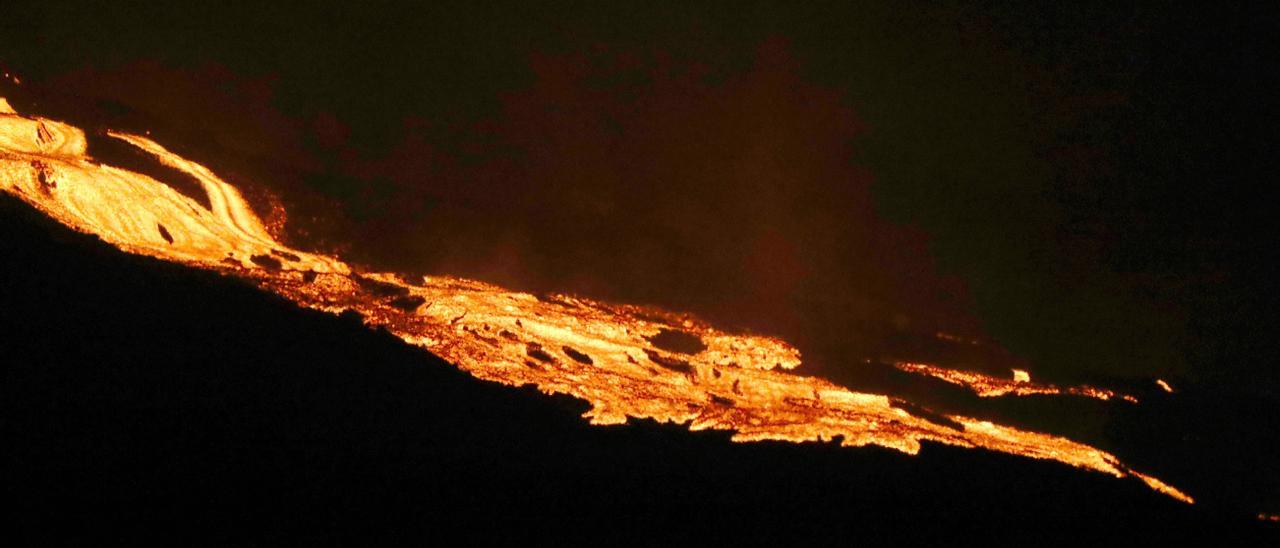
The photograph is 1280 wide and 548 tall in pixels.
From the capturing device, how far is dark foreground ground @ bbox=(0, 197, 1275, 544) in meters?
0.87

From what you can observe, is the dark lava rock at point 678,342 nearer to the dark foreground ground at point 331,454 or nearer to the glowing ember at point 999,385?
the dark foreground ground at point 331,454

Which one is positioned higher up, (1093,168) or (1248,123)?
(1248,123)

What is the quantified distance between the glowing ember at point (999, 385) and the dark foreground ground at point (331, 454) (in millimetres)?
292

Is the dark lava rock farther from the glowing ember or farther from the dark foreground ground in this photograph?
the glowing ember

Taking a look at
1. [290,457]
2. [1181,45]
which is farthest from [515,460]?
[1181,45]

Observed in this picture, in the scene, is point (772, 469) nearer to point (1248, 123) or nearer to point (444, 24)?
point (444, 24)

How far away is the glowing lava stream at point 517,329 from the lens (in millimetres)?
1219

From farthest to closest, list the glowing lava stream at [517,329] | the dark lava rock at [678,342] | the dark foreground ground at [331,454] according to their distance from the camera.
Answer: the dark lava rock at [678,342] < the glowing lava stream at [517,329] < the dark foreground ground at [331,454]

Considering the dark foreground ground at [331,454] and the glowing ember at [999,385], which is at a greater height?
the glowing ember at [999,385]

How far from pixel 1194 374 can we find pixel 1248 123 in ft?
2.16

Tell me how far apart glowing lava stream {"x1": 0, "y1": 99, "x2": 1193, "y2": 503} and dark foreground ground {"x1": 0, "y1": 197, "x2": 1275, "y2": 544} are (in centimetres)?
5

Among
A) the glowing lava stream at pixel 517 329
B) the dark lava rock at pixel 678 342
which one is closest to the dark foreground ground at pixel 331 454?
the glowing lava stream at pixel 517 329

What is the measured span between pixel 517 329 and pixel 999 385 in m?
1.04

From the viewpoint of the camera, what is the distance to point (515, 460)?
3.45 feet
